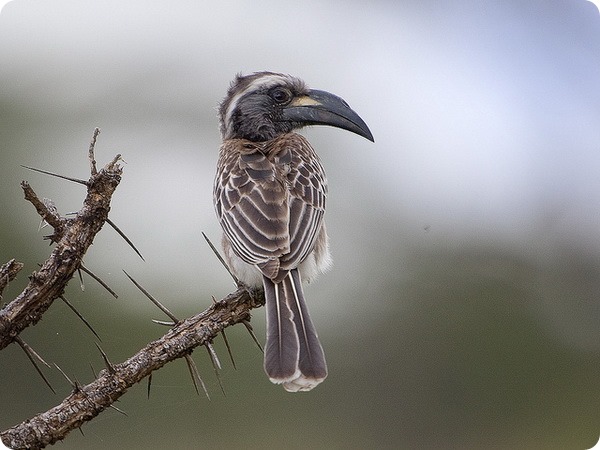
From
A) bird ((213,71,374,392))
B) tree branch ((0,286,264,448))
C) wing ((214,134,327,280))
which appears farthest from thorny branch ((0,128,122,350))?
wing ((214,134,327,280))

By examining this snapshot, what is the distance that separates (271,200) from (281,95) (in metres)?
0.95

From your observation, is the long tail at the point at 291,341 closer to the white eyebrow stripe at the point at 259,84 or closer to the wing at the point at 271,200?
the wing at the point at 271,200

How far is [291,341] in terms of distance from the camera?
100 inches

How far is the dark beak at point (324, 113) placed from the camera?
373cm

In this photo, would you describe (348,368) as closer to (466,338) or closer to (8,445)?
(466,338)

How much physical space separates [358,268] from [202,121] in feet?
4.05

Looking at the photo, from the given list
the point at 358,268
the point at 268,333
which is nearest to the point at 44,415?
the point at 268,333

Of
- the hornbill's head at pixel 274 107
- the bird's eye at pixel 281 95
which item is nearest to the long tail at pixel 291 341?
the hornbill's head at pixel 274 107

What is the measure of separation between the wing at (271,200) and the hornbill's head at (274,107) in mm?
110

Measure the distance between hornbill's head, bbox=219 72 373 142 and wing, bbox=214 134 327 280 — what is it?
0.11m

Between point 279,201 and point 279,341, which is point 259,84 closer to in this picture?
point 279,201

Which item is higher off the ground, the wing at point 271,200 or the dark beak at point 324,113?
the dark beak at point 324,113

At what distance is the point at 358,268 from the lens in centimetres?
477

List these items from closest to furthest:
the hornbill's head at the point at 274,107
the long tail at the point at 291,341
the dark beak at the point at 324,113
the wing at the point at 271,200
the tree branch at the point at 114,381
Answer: the tree branch at the point at 114,381
the long tail at the point at 291,341
the wing at the point at 271,200
the dark beak at the point at 324,113
the hornbill's head at the point at 274,107
